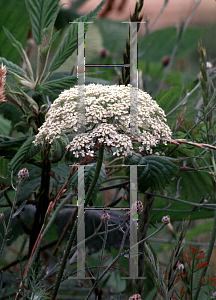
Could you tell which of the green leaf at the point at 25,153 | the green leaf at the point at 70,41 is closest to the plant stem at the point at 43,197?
the green leaf at the point at 25,153

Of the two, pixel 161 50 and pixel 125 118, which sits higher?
pixel 161 50

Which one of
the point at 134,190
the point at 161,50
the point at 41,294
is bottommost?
the point at 41,294

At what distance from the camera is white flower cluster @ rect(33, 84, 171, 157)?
1.06 ft

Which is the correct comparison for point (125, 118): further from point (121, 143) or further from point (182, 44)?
point (182, 44)

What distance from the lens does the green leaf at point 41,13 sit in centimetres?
47

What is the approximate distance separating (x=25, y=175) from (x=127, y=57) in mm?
211

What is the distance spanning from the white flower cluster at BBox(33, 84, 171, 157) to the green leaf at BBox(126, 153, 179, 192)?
0.30ft

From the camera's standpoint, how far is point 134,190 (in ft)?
→ 1.44

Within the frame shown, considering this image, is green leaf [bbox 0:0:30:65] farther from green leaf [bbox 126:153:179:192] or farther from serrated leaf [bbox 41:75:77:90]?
green leaf [bbox 126:153:179:192]

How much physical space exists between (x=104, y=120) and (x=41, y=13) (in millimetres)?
248

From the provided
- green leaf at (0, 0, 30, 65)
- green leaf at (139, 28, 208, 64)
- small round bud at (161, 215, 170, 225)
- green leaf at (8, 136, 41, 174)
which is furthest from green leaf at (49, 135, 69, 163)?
green leaf at (139, 28, 208, 64)

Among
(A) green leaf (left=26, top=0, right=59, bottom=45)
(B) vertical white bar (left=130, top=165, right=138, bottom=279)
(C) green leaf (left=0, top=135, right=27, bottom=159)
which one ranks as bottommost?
(B) vertical white bar (left=130, top=165, right=138, bottom=279)

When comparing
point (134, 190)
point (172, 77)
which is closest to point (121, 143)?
point (134, 190)

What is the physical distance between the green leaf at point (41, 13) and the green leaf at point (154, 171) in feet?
0.78
